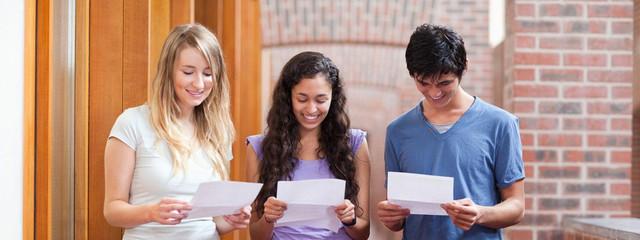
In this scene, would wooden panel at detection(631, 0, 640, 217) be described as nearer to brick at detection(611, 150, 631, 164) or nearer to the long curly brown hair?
brick at detection(611, 150, 631, 164)

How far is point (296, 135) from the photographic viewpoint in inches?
97.1

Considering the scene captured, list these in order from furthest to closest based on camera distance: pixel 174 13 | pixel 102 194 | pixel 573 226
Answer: pixel 573 226
pixel 174 13
pixel 102 194

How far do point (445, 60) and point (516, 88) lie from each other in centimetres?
194

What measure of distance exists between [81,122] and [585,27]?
272 cm

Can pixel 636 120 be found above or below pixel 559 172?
above

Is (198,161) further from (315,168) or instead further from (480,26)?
(480,26)

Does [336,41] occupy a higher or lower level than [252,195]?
higher

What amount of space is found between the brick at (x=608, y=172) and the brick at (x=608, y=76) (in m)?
0.46

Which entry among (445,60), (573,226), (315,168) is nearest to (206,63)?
(315,168)

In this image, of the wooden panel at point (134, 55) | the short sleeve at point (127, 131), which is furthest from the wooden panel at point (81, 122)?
the short sleeve at point (127, 131)

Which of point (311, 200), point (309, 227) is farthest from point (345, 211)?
point (309, 227)

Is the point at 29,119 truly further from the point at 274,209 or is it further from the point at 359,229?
the point at 359,229

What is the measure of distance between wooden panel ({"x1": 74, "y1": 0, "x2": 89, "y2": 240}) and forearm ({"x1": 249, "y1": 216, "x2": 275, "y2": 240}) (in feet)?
1.67

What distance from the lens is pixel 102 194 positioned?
2.41 m
